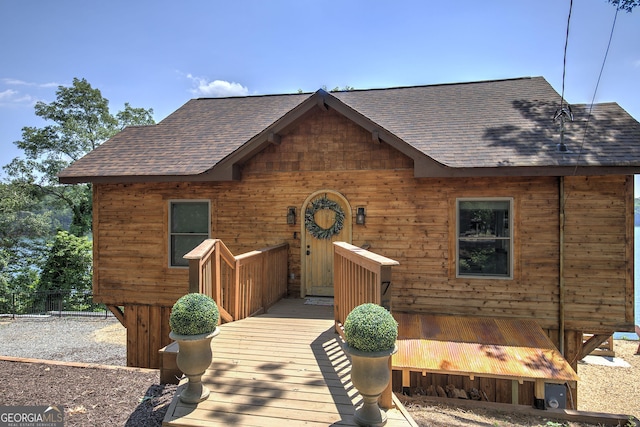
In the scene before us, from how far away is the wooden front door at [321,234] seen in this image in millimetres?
7812

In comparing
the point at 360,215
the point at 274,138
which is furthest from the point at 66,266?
the point at 360,215

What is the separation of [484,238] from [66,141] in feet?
91.1

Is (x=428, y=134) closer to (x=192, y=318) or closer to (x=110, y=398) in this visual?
(x=192, y=318)

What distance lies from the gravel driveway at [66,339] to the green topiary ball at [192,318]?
9041 millimetres

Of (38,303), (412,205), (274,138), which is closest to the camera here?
(412,205)

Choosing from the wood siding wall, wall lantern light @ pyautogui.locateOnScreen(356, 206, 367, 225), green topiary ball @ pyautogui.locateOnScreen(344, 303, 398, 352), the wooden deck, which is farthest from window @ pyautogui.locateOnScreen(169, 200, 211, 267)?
green topiary ball @ pyautogui.locateOnScreen(344, 303, 398, 352)

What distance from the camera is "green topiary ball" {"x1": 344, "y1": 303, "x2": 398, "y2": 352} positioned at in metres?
3.26

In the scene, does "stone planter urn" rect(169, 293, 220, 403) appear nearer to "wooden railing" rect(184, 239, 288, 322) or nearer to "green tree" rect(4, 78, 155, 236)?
"wooden railing" rect(184, 239, 288, 322)

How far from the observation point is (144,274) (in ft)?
28.0

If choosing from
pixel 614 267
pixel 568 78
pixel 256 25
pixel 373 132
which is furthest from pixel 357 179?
pixel 256 25

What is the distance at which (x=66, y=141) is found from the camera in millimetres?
25172

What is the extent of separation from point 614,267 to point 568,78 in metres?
3.56

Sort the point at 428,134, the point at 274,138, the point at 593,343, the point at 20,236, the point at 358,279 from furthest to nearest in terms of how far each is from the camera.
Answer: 1. the point at 20,236
2. the point at 428,134
3. the point at 274,138
4. the point at 593,343
5. the point at 358,279

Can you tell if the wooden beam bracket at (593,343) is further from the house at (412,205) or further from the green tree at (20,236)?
the green tree at (20,236)
